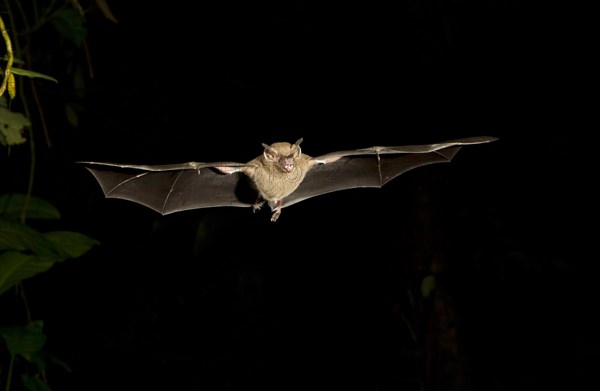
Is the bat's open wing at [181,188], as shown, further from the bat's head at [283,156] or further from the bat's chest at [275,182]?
the bat's head at [283,156]

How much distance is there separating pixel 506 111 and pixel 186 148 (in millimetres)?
2281

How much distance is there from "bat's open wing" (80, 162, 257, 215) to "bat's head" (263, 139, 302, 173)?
17.1 inches

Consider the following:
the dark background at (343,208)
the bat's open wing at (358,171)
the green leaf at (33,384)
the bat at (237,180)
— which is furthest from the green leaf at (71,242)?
the dark background at (343,208)

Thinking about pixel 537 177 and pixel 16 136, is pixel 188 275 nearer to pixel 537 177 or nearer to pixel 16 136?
pixel 537 177

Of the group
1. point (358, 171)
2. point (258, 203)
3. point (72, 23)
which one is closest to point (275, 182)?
point (258, 203)

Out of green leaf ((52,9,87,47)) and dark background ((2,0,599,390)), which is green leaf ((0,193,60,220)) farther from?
dark background ((2,0,599,390))

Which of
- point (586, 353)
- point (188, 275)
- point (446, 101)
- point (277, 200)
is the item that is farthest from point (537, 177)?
point (277, 200)

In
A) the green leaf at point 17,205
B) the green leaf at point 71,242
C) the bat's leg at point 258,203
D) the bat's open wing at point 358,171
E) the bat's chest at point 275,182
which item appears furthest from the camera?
the bat's open wing at point 358,171

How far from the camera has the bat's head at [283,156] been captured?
2.57m

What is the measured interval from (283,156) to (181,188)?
871 mm

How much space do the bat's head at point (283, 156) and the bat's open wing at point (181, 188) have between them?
433mm

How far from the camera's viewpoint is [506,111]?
5.15m

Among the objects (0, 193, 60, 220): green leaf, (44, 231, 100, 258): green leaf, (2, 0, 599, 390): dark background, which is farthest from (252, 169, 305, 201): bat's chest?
(2, 0, 599, 390): dark background

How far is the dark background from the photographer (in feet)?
16.0
